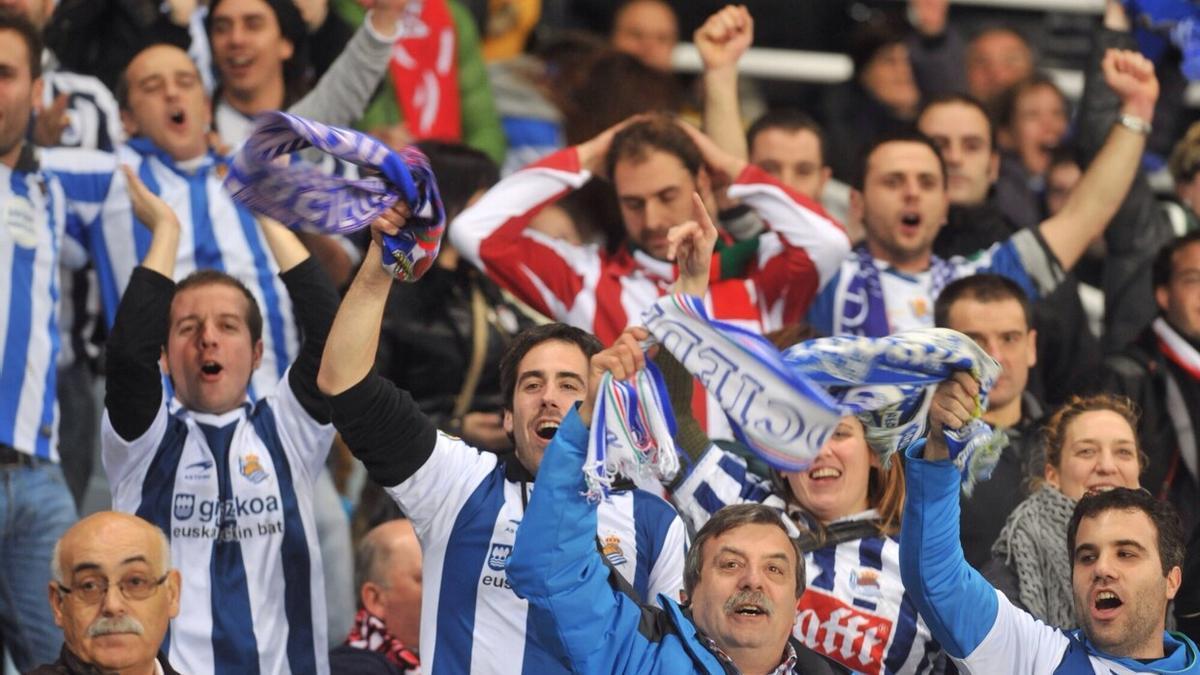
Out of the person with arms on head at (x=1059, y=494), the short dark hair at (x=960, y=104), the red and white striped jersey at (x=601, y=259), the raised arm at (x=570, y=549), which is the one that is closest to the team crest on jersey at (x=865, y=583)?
the person with arms on head at (x=1059, y=494)

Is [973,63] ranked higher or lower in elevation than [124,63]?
higher

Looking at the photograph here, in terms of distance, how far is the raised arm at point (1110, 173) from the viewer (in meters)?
8.23

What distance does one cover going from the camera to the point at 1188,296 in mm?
7902

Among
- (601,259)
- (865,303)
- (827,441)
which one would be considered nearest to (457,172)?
(601,259)

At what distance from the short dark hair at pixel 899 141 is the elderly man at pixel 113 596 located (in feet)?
10.9

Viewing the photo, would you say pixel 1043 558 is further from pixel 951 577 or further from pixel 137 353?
pixel 137 353

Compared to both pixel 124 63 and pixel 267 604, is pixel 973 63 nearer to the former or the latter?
pixel 124 63

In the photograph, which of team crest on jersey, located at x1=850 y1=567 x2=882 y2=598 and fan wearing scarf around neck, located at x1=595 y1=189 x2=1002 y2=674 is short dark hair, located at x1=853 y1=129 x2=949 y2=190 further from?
team crest on jersey, located at x1=850 y1=567 x2=882 y2=598

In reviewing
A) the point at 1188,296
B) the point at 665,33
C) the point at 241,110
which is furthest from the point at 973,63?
the point at 241,110

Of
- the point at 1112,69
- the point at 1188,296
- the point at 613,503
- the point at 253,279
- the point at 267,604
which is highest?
the point at 1112,69

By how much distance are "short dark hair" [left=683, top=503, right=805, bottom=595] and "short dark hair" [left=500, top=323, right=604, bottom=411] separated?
57 centimetres

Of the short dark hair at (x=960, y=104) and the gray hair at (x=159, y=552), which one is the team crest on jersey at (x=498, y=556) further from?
the short dark hair at (x=960, y=104)

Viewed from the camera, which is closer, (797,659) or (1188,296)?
(797,659)

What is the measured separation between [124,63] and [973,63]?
4220 millimetres
